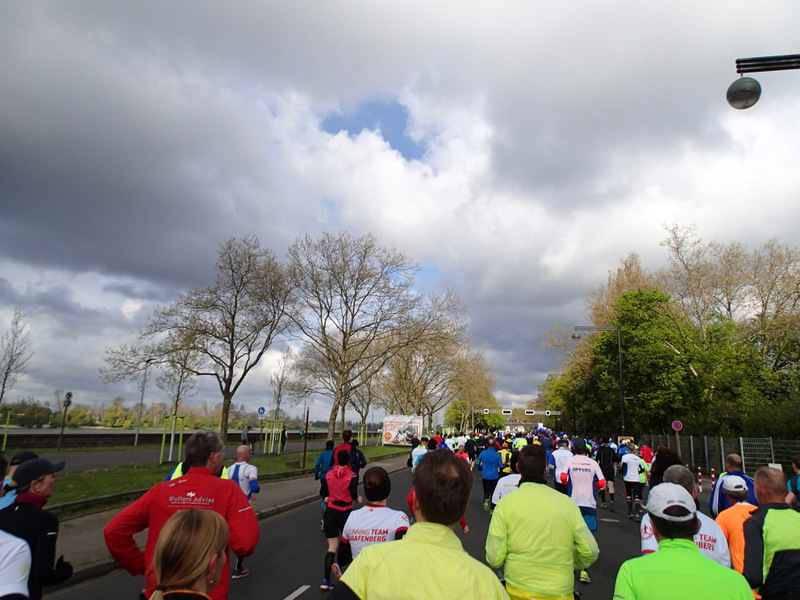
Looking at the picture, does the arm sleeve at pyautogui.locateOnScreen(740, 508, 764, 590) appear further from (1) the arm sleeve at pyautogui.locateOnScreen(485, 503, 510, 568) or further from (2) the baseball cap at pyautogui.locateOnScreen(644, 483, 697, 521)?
(1) the arm sleeve at pyautogui.locateOnScreen(485, 503, 510, 568)

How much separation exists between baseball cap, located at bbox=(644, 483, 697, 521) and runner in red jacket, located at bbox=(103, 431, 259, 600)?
7.26ft

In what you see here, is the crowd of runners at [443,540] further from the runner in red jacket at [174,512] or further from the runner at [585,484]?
the runner at [585,484]

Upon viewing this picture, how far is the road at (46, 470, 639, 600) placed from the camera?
6.52 meters

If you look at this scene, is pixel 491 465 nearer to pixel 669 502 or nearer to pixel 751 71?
pixel 751 71

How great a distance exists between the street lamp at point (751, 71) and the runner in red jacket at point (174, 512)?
7491 mm

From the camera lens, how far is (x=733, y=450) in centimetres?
2580

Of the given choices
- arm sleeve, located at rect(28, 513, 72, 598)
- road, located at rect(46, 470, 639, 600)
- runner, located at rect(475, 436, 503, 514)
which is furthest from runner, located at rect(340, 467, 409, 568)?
runner, located at rect(475, 436, 503, 514)

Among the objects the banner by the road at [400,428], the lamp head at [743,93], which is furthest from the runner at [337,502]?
the banner by the road at [400,428]

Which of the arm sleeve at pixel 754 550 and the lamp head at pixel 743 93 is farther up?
the lamp head at pixel 743 93

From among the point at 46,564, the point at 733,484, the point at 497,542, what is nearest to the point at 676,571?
the point at 497,542

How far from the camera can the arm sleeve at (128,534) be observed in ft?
9.83

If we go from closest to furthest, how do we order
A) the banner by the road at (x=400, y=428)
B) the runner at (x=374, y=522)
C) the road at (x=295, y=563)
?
the runner at (x=374, y=522) < the road at (x=295, y=563) < the banner by the road at (x=400, y=428)

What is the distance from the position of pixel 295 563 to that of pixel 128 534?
5.60 metres

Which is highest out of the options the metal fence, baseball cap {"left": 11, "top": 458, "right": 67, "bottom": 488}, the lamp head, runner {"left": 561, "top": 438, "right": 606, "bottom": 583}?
the lamp head
